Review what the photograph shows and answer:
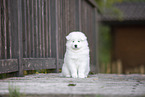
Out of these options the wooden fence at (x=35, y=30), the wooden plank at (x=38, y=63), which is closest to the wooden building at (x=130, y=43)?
the wooden fence at (x=35, y=30)

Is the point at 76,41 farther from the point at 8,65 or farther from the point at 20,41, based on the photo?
the point at 8,65

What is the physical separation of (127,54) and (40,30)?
35.1 feet

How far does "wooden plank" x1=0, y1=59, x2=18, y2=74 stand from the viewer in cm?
409

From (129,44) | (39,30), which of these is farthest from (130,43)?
(39,30)

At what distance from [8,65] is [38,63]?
1127mm

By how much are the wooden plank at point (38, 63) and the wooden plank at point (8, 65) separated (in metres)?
0.33

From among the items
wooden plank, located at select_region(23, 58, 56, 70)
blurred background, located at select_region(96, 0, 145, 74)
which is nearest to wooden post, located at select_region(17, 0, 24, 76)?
wooden plank, located at select_region(23, 58, 56, 70)

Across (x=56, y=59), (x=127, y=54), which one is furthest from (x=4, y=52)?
(x=127, y=54)

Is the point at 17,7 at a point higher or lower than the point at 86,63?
higher

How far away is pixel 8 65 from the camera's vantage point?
428 centimetres

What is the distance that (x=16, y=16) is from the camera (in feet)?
15.3

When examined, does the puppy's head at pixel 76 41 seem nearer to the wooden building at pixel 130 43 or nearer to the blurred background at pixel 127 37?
the blurred background at pixel 127 37

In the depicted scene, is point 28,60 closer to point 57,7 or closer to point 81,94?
point 57,7

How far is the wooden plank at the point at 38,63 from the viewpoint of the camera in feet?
16.1
